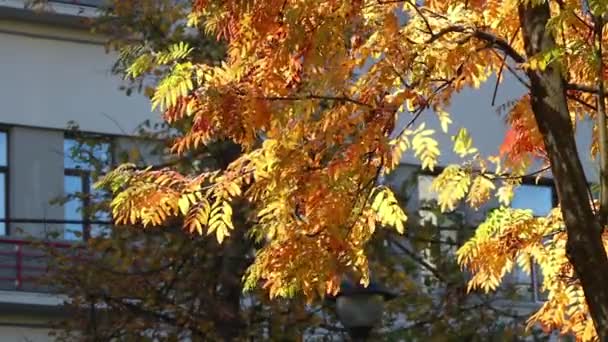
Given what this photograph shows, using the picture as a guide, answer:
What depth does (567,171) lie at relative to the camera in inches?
377

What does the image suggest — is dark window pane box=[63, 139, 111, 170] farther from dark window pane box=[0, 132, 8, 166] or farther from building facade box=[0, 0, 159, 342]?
dark window pane box=[0, 132, 8, 166]

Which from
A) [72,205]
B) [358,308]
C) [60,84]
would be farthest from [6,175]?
[358,308]

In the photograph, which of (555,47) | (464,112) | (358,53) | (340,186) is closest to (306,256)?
(340,186)

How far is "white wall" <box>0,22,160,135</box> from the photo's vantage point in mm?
24016

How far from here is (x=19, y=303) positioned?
2316cm

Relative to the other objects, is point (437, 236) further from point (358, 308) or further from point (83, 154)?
point (358, 308)

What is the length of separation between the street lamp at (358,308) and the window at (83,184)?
547 centimetres

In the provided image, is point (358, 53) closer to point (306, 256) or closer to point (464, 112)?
point (306, 256)

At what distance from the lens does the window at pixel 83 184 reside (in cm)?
2006

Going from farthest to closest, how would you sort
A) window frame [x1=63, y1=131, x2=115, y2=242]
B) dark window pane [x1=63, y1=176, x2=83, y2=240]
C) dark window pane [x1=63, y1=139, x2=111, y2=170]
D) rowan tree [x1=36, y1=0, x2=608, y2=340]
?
1. dark window pane [x1=63, y1=176, x2=83, y2=240]
2. window frame [x1=63, y1=131, x2=115, y2=242]
3. dark window pane [x1=63, y1=139, x2=111, y2=170]
4. rowan tree [x1=36, y1=0, x2=608, y2=340]

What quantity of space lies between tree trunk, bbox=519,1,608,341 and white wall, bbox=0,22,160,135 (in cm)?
1467

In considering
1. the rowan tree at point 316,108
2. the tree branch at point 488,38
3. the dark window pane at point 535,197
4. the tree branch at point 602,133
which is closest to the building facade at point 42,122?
the dark window pane at point 535,197

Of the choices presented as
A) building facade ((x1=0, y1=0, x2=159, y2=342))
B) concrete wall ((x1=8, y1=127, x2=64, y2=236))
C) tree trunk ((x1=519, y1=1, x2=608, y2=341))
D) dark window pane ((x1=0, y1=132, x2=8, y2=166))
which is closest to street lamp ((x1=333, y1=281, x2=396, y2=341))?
tree trunk ((x1=519, y1=1, x2=608, y2=341))

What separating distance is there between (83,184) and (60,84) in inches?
72.1
